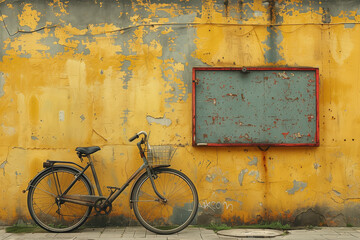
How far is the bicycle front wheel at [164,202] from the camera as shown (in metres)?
7.20

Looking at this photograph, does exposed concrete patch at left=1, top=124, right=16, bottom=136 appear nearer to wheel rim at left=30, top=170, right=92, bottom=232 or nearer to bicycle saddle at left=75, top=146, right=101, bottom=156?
wheel rim at left=30, top=170, right=92, bottom=232

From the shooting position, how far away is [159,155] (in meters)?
7.36

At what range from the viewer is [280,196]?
7.57 meters

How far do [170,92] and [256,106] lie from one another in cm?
129

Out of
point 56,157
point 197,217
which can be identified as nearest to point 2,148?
point 56,157

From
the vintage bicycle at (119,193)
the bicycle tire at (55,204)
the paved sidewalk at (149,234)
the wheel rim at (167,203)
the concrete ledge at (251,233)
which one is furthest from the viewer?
the bicycle tire at (55,204)

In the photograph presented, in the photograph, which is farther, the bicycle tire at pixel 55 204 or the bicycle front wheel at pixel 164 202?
the bicycle tire at pixel 55 204

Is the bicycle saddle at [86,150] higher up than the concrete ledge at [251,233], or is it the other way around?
the bicycle saddle at [86,150]

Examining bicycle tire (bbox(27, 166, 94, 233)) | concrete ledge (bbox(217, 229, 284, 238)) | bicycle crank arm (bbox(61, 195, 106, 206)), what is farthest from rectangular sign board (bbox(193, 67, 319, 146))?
bicycle tire (bbox(27, 166, 94, 233))

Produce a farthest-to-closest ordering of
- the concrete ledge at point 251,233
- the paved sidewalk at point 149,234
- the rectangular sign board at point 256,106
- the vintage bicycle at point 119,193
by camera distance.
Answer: the rectangular sign board at point 256,106, the vintage bicycle at point 119,193, the concrete ledge at point 251,233, the paved sidewalk at point 149,234

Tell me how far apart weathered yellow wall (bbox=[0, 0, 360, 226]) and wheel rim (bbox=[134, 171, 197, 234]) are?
0.25 m

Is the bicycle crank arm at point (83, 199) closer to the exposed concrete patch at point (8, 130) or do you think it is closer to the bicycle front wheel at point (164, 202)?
the bicycle front wheel at point (164, 202)

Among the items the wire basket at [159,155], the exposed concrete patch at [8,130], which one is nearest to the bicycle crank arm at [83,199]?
the wire basket at [159,155]

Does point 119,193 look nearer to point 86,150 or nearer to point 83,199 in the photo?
point 83,199
